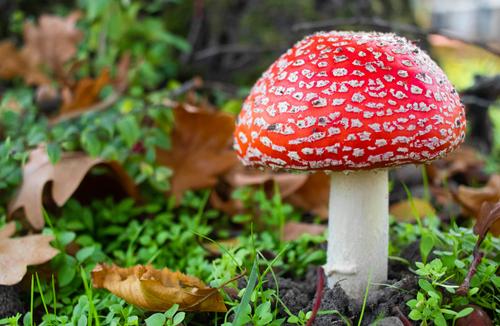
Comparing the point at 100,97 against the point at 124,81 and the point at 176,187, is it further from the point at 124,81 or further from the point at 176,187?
the point at 176,187

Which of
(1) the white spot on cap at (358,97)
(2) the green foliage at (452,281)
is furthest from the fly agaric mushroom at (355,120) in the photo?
(2) the green foliage at (452,281)

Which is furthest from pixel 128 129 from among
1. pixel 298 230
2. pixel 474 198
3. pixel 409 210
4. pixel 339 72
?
pixel 474 198

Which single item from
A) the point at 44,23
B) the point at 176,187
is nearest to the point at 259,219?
the point at 176,187

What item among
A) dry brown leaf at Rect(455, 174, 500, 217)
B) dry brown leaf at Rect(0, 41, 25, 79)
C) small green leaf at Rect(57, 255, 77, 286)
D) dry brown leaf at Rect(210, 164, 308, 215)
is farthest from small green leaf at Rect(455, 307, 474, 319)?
dry brown leaf at Rect(0, 41, 25, 79)

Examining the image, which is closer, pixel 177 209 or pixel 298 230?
pixel 298 230

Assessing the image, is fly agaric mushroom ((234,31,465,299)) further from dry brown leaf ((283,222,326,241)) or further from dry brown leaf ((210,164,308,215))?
dry brown leaf ((210,164,308,215))

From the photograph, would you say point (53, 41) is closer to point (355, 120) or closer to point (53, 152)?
point (53, 152)
